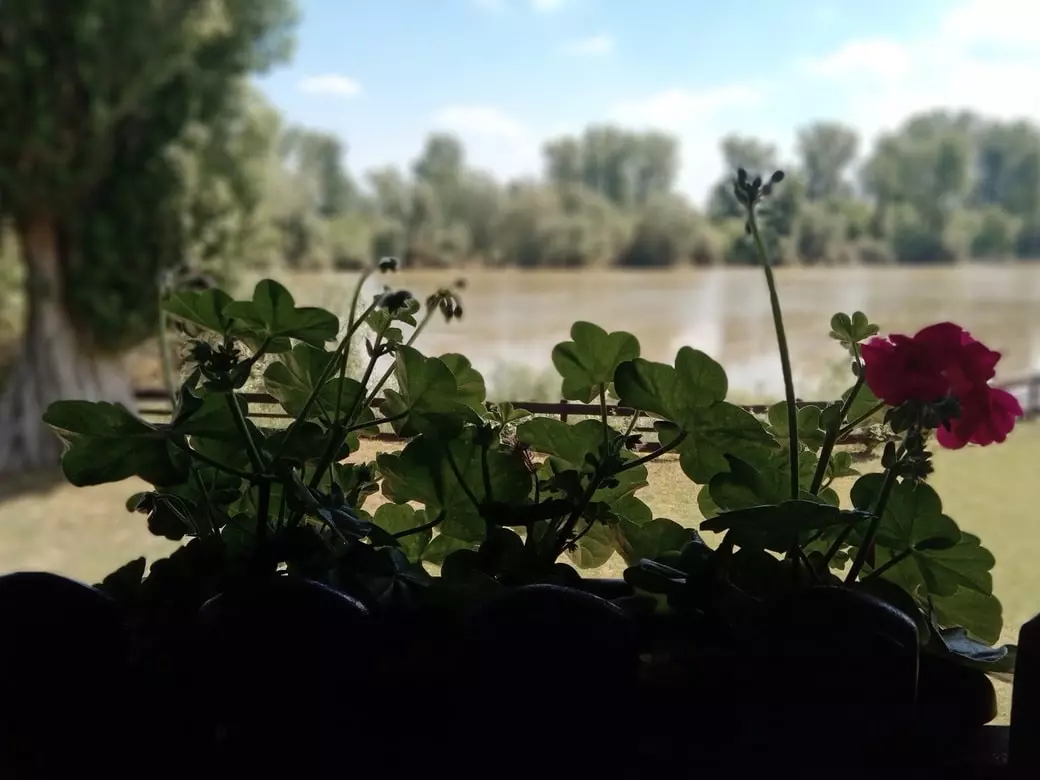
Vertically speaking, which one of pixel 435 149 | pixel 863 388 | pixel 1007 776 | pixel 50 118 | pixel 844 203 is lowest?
pixel 1007 776

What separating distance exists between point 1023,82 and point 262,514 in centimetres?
92

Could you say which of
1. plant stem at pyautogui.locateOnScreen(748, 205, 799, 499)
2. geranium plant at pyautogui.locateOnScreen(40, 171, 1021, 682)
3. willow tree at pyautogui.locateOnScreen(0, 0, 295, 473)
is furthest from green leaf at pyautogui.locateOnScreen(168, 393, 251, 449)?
willow tree at pyautogui.locateOnScreen(0, 0, 295, 473)

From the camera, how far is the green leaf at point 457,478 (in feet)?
1.25

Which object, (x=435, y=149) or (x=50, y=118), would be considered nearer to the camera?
(x=435, y=149)

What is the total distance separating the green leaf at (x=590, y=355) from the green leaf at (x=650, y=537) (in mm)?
65

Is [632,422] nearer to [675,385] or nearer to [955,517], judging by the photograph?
[675,385]

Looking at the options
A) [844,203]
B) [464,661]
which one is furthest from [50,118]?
[464,661]

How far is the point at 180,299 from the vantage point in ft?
1.26

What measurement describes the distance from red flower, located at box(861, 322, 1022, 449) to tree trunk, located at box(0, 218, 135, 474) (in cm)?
219

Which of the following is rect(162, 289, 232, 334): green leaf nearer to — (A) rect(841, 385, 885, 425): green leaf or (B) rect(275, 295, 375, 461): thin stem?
(B) rect(275, 295, 375, 461): thin stem

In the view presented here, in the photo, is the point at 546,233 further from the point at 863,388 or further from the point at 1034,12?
the point at 863,388

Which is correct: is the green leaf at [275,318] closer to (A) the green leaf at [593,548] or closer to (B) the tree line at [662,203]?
(A) the green leaf at [593,548]

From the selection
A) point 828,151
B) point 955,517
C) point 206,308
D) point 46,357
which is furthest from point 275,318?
point 46,357

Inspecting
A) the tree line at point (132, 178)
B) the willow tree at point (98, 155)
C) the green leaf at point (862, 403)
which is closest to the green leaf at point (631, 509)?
the green leaf at point (862, 403)
